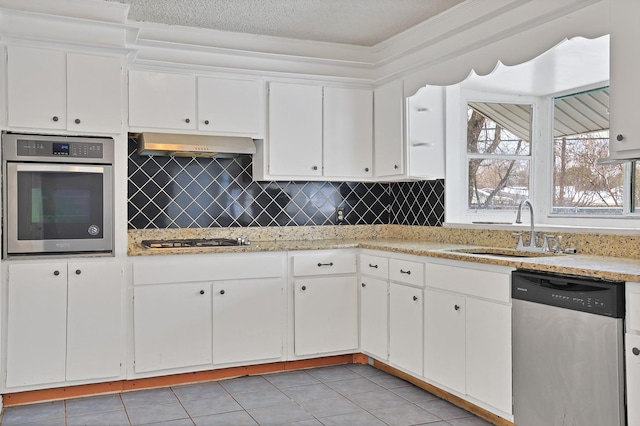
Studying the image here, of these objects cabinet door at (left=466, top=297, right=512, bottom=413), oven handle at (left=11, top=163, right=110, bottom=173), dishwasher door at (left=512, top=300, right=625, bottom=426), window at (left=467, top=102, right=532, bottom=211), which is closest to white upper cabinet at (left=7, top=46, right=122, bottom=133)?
oven handle at (left=11, top=163, right=110, bottom=173)

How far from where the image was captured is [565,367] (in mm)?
2537

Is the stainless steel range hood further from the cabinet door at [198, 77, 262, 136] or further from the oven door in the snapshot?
the oven door

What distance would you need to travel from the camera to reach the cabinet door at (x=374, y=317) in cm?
391

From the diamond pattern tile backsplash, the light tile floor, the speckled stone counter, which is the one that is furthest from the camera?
the diamond pattern tile backsplash

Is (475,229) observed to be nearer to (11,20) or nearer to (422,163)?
(422,163)

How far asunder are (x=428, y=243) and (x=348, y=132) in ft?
3.45

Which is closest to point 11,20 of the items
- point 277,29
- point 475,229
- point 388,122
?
point 277,29

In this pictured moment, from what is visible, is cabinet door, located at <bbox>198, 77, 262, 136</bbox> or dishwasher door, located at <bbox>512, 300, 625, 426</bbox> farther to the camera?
cabinet door, located at <bbox>198, 77, 262, 136</bbox>

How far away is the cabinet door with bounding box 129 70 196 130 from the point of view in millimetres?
3869

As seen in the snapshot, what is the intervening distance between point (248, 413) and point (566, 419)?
1618 millimetres

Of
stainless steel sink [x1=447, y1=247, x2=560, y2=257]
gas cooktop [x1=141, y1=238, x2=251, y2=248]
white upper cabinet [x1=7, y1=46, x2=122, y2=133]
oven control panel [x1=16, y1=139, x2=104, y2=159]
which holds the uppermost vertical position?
white upper cabinet [x1=7, y1=46, x2=122, y2=133]

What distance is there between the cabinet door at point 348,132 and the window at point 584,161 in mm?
1340

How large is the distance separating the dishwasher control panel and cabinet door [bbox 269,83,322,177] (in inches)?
78.2

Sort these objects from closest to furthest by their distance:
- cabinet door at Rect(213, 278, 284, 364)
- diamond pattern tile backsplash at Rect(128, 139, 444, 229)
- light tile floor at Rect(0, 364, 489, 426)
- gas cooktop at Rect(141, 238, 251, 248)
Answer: light tile floor at Rect(0, 364, 489, 426) < cabinet door at Rect(213, 278, 284, 364) < gas cooktop at Rect(141, 238, 251, 248) < diamond pattern tile backsplash at Rect(128, 139, 444, 229)
